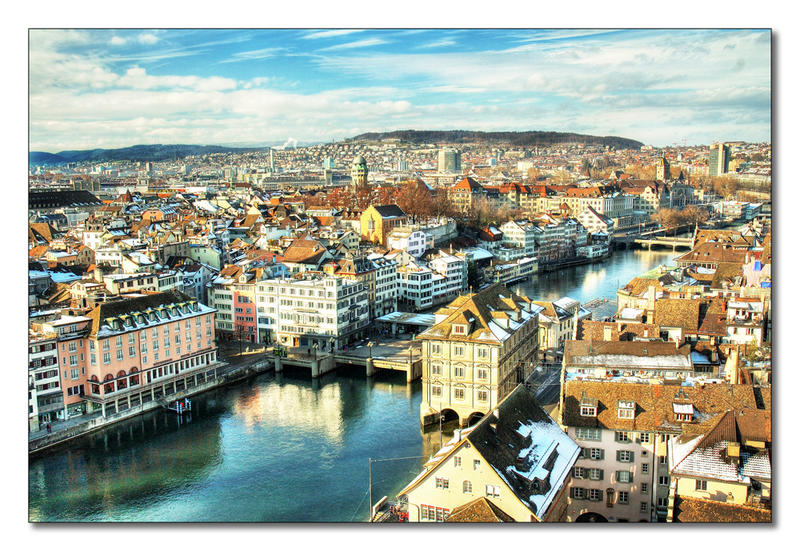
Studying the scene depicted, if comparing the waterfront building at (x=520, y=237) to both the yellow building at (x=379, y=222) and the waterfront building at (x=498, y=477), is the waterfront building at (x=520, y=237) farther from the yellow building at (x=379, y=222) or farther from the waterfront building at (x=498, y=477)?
the waterfront building at (x=498, y=477)

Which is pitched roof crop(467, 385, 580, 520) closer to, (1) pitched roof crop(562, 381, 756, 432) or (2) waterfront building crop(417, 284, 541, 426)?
(1) pitched roof crop(562, 381, 756, 432)

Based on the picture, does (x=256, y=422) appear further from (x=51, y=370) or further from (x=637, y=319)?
(x=637, y=319)

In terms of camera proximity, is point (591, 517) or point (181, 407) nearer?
point (591, 517)

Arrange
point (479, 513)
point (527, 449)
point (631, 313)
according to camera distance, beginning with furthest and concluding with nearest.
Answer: point (631, 313) → point (527, 449) → point (479, 513)

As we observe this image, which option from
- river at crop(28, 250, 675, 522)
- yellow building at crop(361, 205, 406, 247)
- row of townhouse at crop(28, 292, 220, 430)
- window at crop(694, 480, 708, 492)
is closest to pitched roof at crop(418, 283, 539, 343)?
river at crop(28, 250, 675, 522)

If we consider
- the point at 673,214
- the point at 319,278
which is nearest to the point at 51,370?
the point at 319,278

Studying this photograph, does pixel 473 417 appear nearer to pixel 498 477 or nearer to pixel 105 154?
pixel 498 477

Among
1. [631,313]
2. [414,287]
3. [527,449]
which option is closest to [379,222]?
[414,287]
